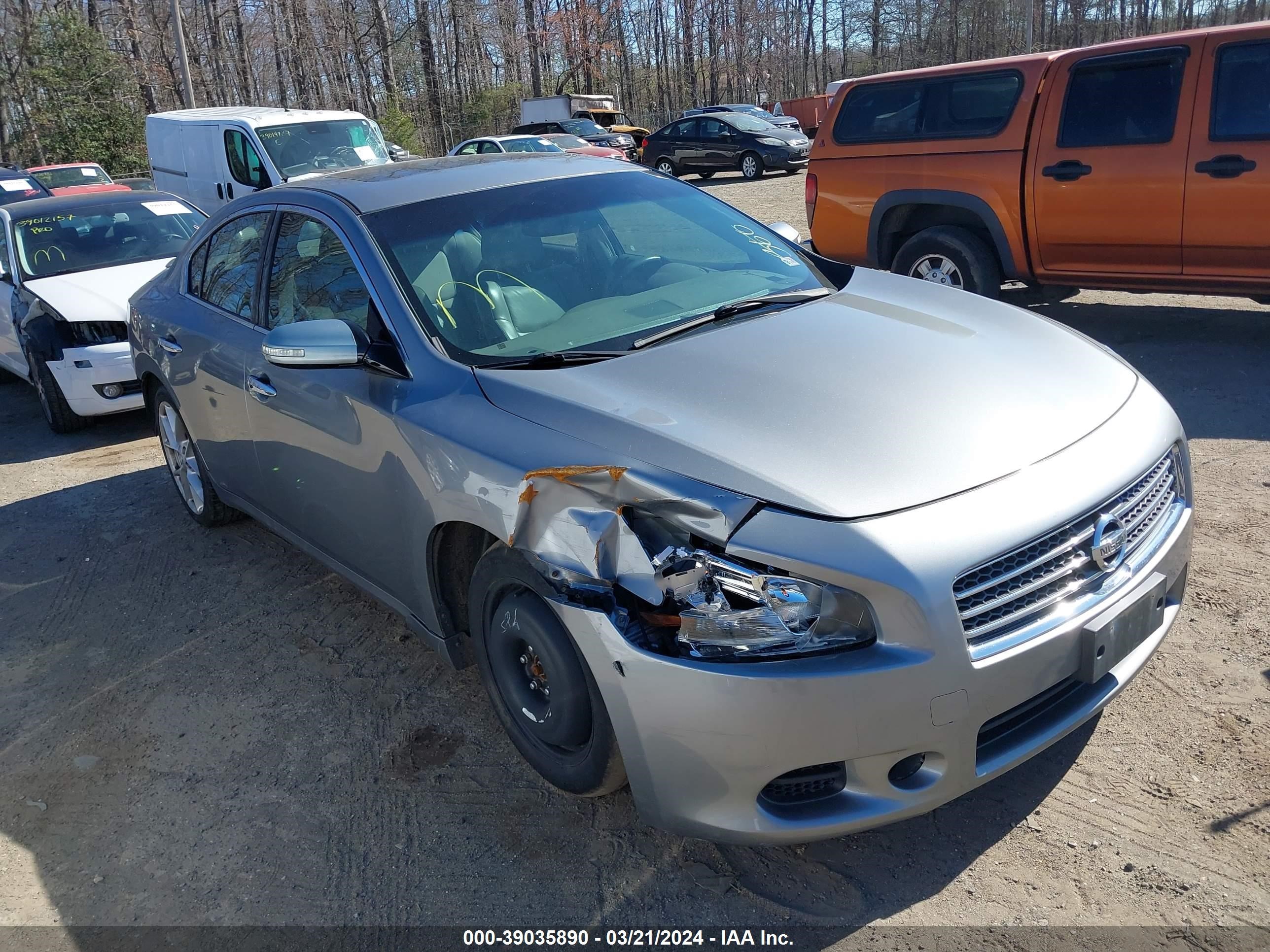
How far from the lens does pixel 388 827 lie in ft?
10.0

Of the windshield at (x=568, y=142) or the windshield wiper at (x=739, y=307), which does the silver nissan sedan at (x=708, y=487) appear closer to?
the windshield wiper at (x=739, y=307)

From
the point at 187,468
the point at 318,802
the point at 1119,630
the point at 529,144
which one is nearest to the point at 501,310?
the point at 318,802

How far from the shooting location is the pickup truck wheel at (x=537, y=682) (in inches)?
106

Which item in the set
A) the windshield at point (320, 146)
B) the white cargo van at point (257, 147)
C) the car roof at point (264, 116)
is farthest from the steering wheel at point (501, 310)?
the car roof at point (264, 116)

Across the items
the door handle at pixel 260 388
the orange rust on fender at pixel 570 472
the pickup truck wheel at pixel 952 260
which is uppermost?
the orange rust on fender at pixel 570 472

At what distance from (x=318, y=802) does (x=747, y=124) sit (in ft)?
75.5

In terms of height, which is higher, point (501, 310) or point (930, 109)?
point (930, 109)

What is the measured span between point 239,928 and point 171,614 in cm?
219

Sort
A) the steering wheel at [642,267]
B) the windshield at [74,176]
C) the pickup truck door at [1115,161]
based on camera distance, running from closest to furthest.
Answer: the steering wheel at [642,267] → the pickup truck door at [1115,161] → the windshield at [74,176]

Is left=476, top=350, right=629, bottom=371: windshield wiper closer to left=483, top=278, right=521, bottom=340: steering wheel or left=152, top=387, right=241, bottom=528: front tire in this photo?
left=483, top=278, right=521, bottom=340: steering wheel

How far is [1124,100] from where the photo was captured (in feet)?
22.1

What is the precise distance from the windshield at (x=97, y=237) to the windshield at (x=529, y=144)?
32.6ft

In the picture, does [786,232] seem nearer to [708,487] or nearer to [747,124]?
[708,487]

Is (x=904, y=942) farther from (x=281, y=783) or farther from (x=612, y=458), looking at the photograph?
(x=281, y=783)
